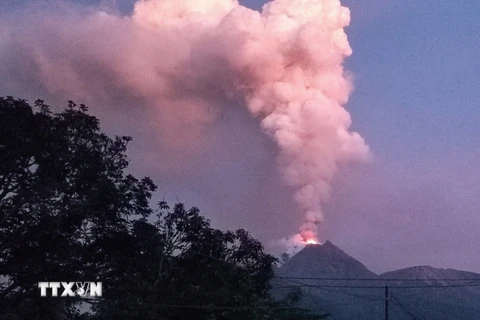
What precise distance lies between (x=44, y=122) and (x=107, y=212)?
5152 millimetres

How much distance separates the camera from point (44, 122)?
2877 cm

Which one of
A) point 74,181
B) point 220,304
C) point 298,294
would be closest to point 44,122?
point 74,181

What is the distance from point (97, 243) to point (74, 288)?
2.32 meters

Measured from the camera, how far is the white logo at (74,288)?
30.5 metres

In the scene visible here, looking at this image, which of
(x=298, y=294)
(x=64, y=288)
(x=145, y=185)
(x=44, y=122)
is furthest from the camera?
(x=298, y=294)

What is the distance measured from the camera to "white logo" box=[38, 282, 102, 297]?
100.0 feet

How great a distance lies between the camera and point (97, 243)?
106ft

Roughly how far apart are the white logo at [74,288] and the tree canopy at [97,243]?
1.03 ft

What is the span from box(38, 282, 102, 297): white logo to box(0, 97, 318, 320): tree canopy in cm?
32

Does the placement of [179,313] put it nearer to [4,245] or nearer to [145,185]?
[145,185]

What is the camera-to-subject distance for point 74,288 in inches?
1231

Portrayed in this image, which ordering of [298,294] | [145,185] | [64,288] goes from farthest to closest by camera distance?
[298,294] < [145,185] < [64,288]

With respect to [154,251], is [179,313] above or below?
below

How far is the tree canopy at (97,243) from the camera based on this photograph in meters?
29.0
